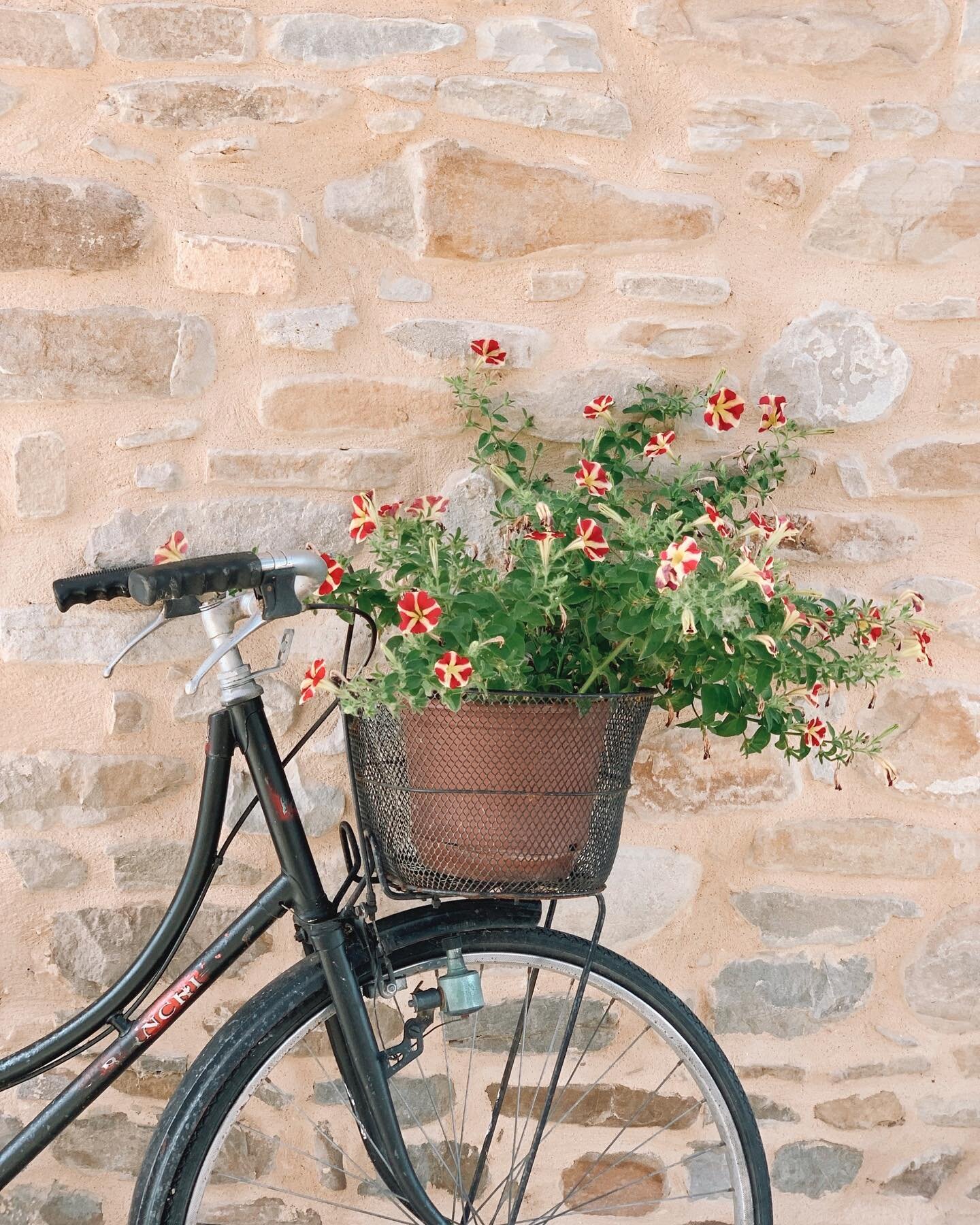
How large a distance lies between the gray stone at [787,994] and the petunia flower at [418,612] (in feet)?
3.61

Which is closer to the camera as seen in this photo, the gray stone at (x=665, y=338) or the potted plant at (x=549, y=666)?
the potted plant at (x=549, y=666)

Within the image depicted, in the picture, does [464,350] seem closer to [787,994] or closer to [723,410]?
[723,410]

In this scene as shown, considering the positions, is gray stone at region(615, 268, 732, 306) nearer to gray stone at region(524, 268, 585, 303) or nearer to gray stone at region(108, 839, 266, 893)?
gray stone at region(524, 268, 585, 303)

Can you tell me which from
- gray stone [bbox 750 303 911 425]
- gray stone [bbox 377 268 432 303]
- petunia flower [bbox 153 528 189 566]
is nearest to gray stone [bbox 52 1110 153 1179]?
petunia flower [bbox 153 528 189 566]

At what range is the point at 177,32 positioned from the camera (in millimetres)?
1797

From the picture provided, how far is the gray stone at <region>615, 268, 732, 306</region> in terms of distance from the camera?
6.43 ft

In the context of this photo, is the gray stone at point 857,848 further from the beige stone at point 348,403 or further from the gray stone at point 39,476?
the gray stone at point 39,476

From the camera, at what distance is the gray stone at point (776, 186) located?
77.8 inches

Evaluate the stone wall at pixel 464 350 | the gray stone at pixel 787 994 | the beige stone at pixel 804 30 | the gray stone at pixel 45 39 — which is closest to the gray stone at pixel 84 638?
the stone wall at pixel 464 350

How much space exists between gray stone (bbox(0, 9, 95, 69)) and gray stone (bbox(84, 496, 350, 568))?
2.31ft

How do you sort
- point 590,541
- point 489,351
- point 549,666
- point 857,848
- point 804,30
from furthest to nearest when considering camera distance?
point 857,848 < point 804,30 < point 489,351 < point 549,666 < point 590,541

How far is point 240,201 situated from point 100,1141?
5.32ft

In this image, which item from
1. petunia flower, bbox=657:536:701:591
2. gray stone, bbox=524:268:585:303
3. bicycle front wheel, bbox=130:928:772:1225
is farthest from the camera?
bicycle front wheel, bbox=130:928:772:1225

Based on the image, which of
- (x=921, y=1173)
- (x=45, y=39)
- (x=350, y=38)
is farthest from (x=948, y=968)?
(x=45, y=39)
